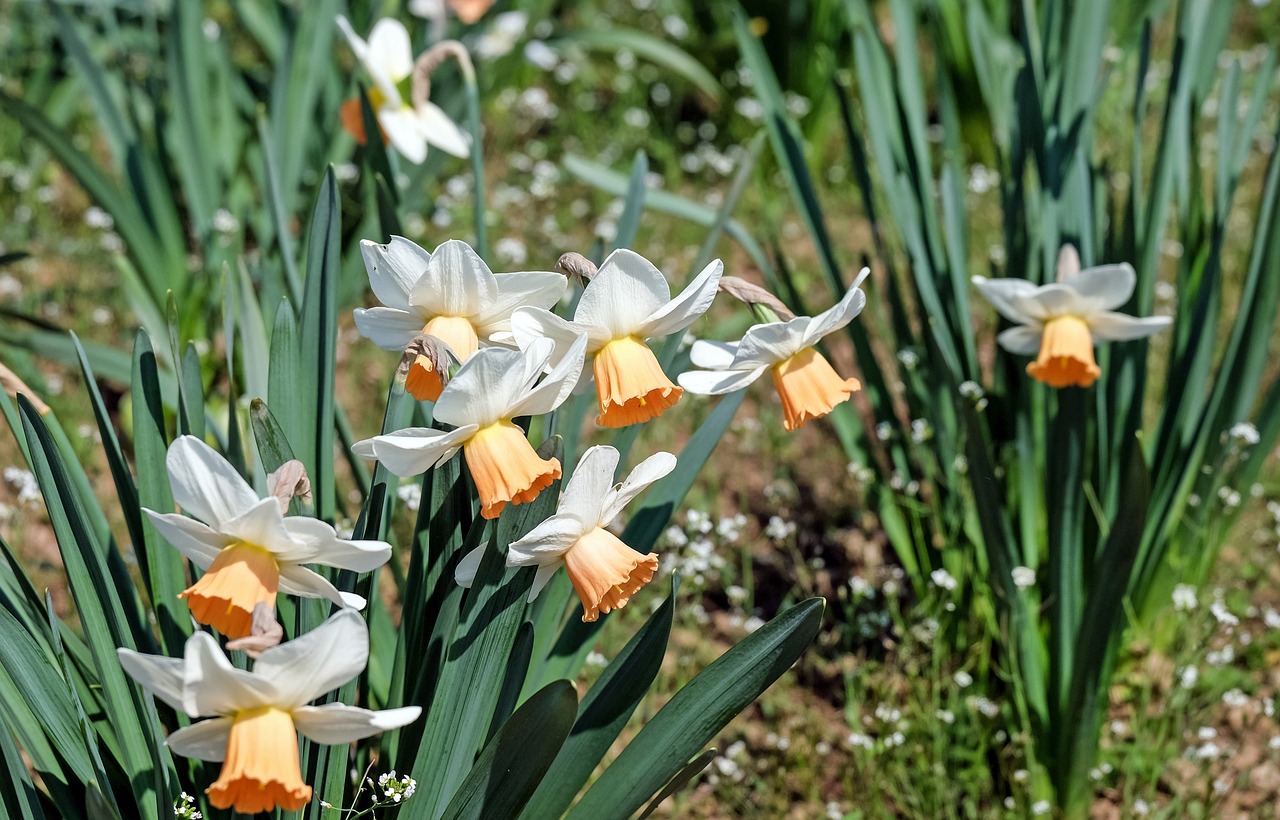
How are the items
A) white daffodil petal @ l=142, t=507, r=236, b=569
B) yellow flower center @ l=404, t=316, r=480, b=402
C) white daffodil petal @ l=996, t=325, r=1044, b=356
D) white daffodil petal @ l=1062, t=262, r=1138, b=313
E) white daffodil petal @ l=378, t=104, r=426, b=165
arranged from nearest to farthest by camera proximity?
white daffodil petal @ l=142, t=507, r=236, b=569 → yellow flower center @ l=404, t=316, r=480, b=402 → white daffodil petal @ l=1062, t=262, r=1138, b=313 → white daffodil petal @ l=996, t=325, r=1044, b=356 → white daffodil petal @ l=378, t=104, r=426, b=165

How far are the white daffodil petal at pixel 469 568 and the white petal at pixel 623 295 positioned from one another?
281mm

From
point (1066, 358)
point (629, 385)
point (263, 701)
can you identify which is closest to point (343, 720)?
point (263, 701)

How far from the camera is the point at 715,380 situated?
133 centimetres

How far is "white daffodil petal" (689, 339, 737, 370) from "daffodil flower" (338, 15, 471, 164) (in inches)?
38.9

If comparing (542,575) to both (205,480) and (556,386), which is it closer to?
(556,386)

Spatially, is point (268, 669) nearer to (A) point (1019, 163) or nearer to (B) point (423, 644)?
(B) point (423, 644)

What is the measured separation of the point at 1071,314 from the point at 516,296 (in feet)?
2.98

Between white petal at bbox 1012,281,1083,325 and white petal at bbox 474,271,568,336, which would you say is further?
white petal at bbox 1012,281,1083,325

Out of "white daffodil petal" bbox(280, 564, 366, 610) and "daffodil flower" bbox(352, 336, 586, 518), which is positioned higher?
"daffodil flower" bbox(352, 336, 586, 518)

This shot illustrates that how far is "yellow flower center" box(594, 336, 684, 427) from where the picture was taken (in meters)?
1.20

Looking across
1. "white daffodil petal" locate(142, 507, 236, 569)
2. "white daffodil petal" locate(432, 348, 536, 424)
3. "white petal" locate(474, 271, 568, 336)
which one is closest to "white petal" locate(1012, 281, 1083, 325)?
"white petal" locate(474, 271, 568, 336)

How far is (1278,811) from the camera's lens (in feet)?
6.68

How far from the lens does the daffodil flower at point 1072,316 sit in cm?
164

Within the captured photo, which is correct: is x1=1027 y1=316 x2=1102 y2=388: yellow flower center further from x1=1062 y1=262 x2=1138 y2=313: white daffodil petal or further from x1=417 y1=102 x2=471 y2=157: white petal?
x1=417 y1=102 x2=471 y2=157: white petal
